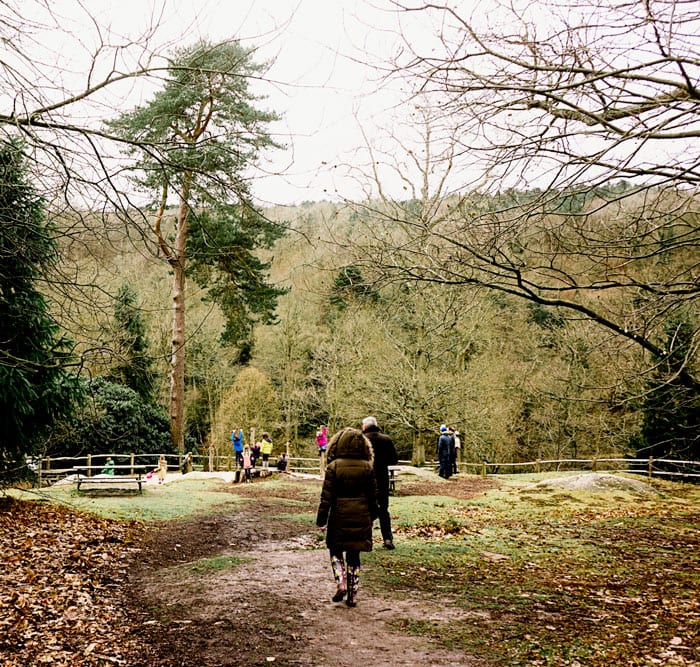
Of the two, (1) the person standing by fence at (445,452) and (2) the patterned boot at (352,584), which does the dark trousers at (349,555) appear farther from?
(1) the person standing by fence at (445,452)

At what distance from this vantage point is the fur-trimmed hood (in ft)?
18.4

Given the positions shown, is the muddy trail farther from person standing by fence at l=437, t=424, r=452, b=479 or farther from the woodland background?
person standing by fence at l=437, t=424, r=452, b=479

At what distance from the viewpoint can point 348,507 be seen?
5.45 m

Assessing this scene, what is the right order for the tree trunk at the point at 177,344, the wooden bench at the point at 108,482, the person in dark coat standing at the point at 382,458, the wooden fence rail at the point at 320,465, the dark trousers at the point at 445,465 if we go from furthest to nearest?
the dark trousers at the point at 445,465
the tree trunk at the point at 177,344
the wooden fence rail at the point at 320,465
the wooden bench at the point at 108,482
the person in dark coat standing at the point at 382,458

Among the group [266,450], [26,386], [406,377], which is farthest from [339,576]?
[406,377]

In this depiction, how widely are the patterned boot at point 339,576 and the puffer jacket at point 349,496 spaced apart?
8.5 inches

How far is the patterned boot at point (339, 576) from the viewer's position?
5.54m

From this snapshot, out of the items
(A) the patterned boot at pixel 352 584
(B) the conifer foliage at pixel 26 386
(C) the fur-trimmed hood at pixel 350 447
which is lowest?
(A) the patterned boot at pixel 352 584

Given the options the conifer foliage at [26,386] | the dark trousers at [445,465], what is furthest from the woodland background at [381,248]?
the dark trousers at [445,465]

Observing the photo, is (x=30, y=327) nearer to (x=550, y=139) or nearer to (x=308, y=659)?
(x=308, y=659)

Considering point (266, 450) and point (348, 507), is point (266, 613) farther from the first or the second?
point (266, 450)

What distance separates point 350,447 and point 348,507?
535 millimetres

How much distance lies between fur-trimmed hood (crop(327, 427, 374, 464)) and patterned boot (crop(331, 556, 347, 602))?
92cm

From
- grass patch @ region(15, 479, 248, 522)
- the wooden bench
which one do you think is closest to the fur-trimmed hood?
grass patch @ region(15, 479, 248, 522)
